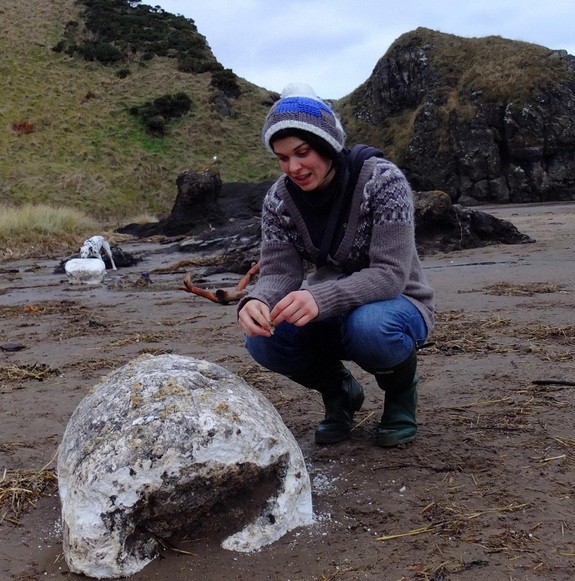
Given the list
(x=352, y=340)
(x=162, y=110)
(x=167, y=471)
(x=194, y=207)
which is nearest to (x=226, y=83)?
(x=162, y=110)

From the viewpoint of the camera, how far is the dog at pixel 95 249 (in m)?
12.8

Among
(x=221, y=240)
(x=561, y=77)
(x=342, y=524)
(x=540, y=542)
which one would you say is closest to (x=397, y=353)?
(x=342, y=524)

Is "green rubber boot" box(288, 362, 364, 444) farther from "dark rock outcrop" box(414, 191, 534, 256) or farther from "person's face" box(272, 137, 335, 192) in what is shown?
"dark rock outcrop" box(414, 191, 534, 256)

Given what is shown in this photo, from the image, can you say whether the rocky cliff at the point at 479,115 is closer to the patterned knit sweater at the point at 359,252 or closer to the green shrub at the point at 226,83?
the green shrub at the point at 226,83

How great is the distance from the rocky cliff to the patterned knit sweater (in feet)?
111

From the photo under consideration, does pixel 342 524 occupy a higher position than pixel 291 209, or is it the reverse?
pixel 291 209

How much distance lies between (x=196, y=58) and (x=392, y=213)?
149ft

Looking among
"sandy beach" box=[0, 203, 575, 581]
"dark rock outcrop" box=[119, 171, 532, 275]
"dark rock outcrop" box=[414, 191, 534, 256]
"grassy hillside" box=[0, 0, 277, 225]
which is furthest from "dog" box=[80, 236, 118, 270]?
"grassy hillside" box=[0, 0, 277, 225]

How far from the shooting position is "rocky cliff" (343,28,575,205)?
35.8 m

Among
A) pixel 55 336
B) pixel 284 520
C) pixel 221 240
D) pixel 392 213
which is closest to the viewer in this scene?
pixel 284 520

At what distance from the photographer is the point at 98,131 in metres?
39.4

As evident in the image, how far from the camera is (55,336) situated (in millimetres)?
6359

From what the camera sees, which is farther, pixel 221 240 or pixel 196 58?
pixel 196 58

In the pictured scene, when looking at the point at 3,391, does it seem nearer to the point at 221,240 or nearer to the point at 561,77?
the point at 221,240
